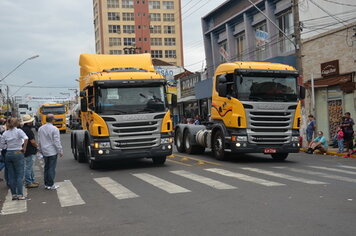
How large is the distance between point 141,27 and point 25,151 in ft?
302

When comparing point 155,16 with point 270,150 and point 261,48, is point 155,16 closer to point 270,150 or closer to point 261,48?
point 261,48

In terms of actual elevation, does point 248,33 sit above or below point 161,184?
above

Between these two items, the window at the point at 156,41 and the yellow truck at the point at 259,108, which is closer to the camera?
the yellow truck at the point at 259,108

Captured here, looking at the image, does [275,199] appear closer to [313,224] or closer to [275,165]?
[313,224]

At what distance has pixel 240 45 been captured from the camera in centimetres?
3512

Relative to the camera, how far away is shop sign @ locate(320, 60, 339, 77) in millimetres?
22484

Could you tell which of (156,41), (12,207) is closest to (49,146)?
(12,207)

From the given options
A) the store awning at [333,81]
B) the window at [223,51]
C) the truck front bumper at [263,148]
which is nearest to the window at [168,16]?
the window at [223,51]

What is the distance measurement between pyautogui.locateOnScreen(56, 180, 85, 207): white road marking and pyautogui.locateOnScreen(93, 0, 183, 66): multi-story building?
86447mm

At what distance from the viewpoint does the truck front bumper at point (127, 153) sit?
43.7 feet

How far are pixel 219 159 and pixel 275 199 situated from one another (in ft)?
25.9

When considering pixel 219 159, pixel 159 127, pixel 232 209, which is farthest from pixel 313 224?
pixel 219 159

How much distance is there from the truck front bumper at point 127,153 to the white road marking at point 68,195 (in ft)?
5.69

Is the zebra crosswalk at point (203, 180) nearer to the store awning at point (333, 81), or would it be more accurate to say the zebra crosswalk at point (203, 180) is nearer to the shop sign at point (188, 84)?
the store awning at point (333, 81)
